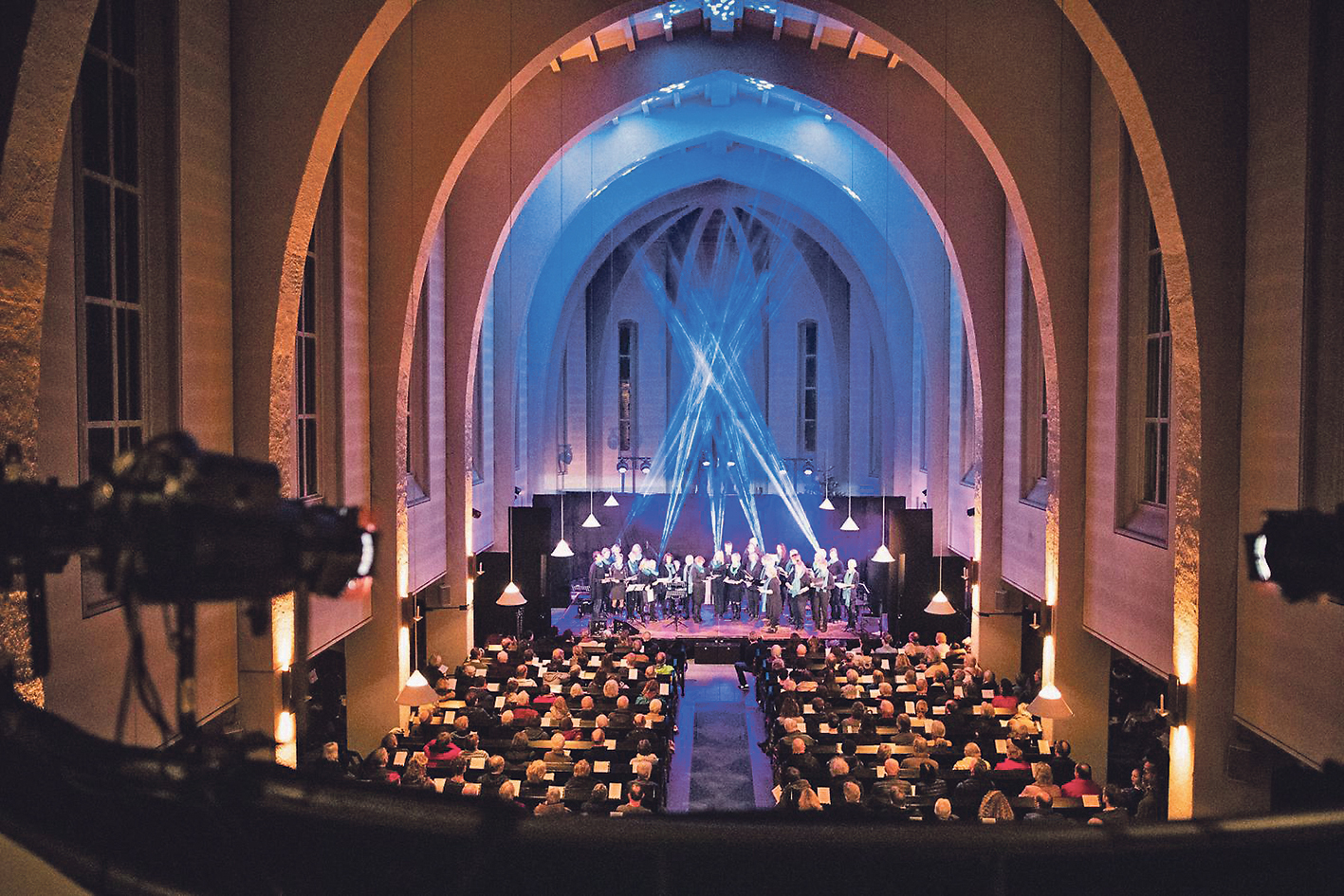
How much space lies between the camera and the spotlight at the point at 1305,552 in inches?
162

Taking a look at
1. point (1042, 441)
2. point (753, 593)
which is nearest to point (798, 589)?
point (753, 593)

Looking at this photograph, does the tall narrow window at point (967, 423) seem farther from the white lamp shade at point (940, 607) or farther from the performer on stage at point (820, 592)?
the performer on stage at point (820, 592)

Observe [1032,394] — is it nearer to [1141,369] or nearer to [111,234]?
[1141,369]

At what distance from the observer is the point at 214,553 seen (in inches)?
114

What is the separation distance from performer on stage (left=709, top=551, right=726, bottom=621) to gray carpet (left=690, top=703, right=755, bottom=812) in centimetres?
410

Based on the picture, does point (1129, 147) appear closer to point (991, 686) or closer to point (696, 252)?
point (991, 686)

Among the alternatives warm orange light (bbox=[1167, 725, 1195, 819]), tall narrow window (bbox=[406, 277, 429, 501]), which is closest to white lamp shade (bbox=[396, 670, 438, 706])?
tall narrow window (bbox=[406, 277, 429, 501])

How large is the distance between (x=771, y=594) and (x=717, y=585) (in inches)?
56.1

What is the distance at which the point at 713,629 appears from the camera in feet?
60.4

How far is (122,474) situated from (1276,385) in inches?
297

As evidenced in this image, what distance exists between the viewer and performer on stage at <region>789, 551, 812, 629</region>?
1788cm

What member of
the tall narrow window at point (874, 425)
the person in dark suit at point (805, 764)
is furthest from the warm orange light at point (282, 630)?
the tall narrow window at point (874, 425)

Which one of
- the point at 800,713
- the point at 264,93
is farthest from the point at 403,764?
the point at 264,93

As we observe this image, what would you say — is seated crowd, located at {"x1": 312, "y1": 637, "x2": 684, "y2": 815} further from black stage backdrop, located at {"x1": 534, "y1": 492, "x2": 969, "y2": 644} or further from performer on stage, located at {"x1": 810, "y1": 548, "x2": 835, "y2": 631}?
black stage backdrop, located at {"x1": 534, "y1": 492, "x2": 969, "y2": 644}
